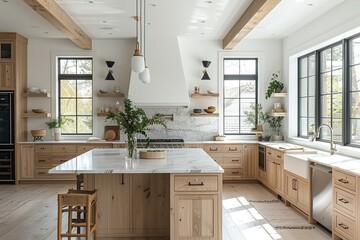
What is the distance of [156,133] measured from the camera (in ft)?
25.2

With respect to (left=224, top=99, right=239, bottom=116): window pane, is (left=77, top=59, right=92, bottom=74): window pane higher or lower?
higher

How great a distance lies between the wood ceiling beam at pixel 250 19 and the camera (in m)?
4.61

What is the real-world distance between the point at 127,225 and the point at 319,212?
2376mm

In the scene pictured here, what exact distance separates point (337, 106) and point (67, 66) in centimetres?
571

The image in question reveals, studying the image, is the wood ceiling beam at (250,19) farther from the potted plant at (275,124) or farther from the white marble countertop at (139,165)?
the white marble countertop at (139,165)

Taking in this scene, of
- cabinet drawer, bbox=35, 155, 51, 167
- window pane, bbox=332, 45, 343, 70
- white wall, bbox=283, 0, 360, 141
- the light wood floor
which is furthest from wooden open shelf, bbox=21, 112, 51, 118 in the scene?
window pane, bbox=332, 45, 343, 70

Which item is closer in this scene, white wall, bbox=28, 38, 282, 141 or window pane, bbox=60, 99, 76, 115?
white wall, bbox=28, 38, 282, 141

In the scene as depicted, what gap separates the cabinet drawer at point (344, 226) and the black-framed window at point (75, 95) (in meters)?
5.55

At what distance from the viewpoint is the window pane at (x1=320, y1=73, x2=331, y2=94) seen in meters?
5.73

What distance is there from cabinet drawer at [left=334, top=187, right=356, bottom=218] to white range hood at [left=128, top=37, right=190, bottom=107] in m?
3.83

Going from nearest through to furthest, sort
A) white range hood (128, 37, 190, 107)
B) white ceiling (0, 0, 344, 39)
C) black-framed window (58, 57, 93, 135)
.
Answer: white ceiling (0, 0, 344, 39) < white range hood (128, 37, 190, 107) < black-framed window (58, 57, 93, 135)

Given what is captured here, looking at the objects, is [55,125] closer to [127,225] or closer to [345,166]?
[127,225]

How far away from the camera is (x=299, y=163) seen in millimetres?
4852

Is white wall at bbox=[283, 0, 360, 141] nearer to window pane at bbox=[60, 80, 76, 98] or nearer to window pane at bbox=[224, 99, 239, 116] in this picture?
window pane at bbox=[224, 99, 239, 116]
